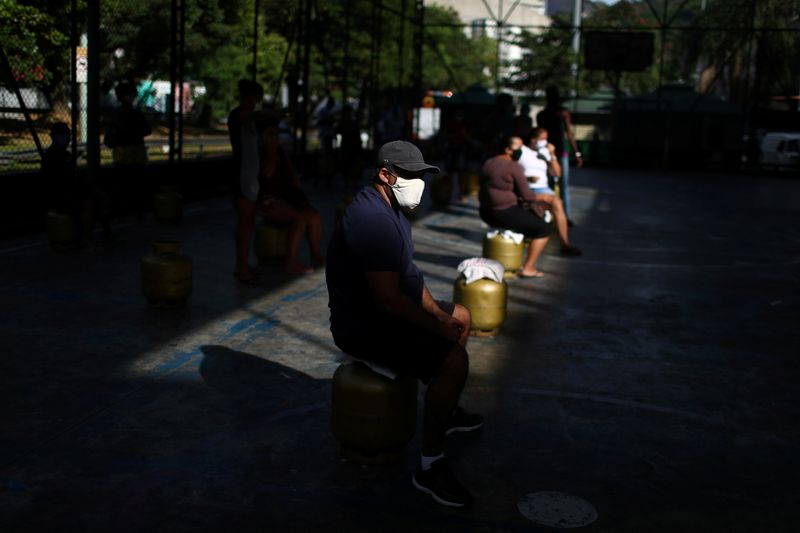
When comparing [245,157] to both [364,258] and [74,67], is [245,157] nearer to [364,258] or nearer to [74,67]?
[74,67]

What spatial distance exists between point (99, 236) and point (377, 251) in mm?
8408

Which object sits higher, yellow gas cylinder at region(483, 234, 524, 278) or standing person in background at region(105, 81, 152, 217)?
standing person in background at region(105, 81, 152, 217)

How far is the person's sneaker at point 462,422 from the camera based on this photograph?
5301 mm

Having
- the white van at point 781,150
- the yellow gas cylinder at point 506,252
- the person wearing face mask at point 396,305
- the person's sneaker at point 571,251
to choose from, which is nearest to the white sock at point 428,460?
the person wearing face mask at point 396,305

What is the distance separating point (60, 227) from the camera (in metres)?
10.5

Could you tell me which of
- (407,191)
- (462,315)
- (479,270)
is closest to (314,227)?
(479,270)

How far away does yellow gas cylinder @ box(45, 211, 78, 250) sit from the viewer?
10523 mm

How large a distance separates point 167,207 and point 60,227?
2.94 m

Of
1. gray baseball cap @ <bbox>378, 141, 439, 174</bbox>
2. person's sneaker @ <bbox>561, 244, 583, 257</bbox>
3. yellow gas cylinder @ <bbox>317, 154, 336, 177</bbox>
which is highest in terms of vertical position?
gray baseball cap @ <bbox>378, 141, 439, 174</bbox>

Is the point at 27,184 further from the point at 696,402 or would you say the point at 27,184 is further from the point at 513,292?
the point at 696,402

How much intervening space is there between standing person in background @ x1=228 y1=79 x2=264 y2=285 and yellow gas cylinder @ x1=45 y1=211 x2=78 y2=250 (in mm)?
2487

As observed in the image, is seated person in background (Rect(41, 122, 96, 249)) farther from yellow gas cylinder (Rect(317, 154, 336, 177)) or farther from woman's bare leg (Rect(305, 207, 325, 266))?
yellow gas cylinder (Rect(317, 154, 336, 177))

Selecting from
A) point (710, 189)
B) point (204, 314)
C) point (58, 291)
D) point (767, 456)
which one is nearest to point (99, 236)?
point (58, 291)

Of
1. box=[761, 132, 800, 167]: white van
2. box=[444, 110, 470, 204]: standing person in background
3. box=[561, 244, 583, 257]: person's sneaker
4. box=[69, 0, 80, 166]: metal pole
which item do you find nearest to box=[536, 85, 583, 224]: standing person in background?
box=[561, 244, 583, 257]: person's sneaker
